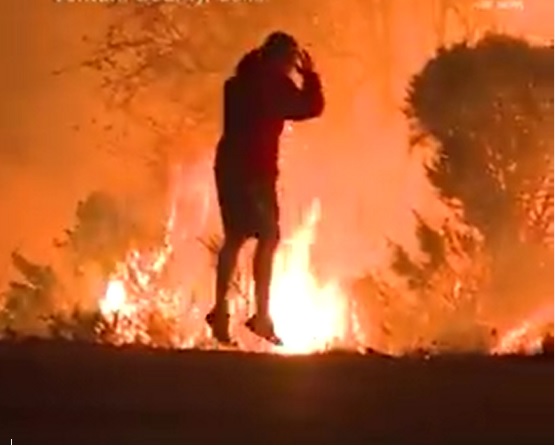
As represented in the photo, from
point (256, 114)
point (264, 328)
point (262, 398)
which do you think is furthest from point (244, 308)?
point (256, 114)

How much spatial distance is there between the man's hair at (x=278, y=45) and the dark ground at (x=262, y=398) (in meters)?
0.40

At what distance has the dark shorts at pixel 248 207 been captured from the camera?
1.86 m

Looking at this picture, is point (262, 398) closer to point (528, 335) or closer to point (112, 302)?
point (112, 302)

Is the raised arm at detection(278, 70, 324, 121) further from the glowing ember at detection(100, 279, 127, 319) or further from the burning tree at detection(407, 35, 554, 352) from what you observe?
the glowing ember at detection(100, 279, 127, 319)

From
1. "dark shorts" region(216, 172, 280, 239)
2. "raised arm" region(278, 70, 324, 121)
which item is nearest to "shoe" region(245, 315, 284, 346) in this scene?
"dark shorts" region(216, 172, 280, 239)

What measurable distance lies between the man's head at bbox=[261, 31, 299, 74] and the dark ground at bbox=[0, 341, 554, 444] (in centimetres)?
38

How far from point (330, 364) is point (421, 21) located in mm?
465

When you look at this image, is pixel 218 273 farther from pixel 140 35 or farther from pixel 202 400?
pixel 140 35

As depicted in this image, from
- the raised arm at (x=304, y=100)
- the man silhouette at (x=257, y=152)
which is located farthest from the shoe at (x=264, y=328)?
the raised arm at (x=304, y=100)

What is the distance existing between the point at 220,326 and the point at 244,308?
0.04 meters

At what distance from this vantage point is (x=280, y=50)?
186cm

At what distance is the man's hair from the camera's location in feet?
6.10

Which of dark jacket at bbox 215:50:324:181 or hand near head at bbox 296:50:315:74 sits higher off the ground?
hand near head at bbox 296:50:315:74

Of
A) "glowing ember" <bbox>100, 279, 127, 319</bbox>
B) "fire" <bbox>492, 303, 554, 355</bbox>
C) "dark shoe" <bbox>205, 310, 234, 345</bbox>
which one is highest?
"glowing ember" <bbox>100, 279, 127, 319</bbox>
